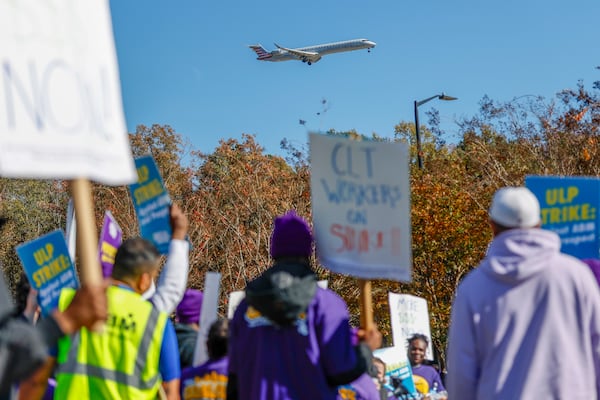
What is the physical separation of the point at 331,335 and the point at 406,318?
3.91m

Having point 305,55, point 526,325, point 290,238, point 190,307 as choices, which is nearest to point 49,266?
point 190,307

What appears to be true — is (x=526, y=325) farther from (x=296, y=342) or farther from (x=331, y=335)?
(x=296, y=342)

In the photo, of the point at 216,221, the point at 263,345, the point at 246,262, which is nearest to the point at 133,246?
the point at 263,345

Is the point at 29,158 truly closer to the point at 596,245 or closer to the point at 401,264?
the point at 401,264

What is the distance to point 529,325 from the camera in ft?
14.3

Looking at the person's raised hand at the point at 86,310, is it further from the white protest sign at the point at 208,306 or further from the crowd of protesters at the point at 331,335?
the white protest sign at the point at 208,306

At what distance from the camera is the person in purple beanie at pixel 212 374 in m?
5.40

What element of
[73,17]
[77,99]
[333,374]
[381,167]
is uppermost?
[73,17]

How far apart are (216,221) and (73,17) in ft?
82.9

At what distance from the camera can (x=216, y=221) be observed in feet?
92.8

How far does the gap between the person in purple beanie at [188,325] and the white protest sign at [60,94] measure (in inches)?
115

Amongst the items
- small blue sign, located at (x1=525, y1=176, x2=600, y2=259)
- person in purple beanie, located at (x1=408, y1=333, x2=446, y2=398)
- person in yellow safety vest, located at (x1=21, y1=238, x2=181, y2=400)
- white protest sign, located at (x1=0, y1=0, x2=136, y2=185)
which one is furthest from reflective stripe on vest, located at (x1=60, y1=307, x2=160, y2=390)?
person in purple beanie, located at (x1=408, y1=333, x2=446, y2=398)

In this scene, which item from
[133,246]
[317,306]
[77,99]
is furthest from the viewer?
[133,246]

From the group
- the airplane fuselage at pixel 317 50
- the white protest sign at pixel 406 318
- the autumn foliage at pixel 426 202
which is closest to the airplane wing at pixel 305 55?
the airplane fuselage at pixel 317 50
